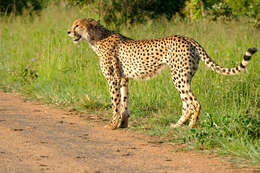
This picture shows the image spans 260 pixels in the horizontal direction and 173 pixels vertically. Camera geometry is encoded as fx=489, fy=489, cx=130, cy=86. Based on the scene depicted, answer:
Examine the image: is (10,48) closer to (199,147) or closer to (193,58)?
(193,58)

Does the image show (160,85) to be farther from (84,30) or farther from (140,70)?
(84,30)

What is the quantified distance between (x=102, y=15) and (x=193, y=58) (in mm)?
4681

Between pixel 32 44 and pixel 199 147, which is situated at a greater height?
pixel 32 44

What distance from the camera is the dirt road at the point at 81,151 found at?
159 inches

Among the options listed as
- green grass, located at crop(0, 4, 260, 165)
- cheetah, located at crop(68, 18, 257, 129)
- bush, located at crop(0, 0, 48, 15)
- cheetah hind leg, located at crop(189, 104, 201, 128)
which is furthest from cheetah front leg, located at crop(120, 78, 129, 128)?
bush, located at crop(0, 0, 48, 15)

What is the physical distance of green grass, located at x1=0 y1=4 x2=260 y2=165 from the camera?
4.73 meters

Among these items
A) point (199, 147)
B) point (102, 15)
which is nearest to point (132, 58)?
point (199, 147)

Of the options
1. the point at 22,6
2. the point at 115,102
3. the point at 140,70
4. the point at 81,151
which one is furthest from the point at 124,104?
the point at 22,6

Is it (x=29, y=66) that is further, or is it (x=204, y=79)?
(x=29, y=66)

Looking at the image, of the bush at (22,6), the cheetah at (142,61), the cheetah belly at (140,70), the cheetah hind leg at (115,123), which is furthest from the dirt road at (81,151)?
the bush at (22,6)

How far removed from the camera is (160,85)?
6793 millimetres

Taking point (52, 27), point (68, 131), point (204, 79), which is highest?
point (52, 27)

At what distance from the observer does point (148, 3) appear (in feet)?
34.1

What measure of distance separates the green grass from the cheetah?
256 mm
